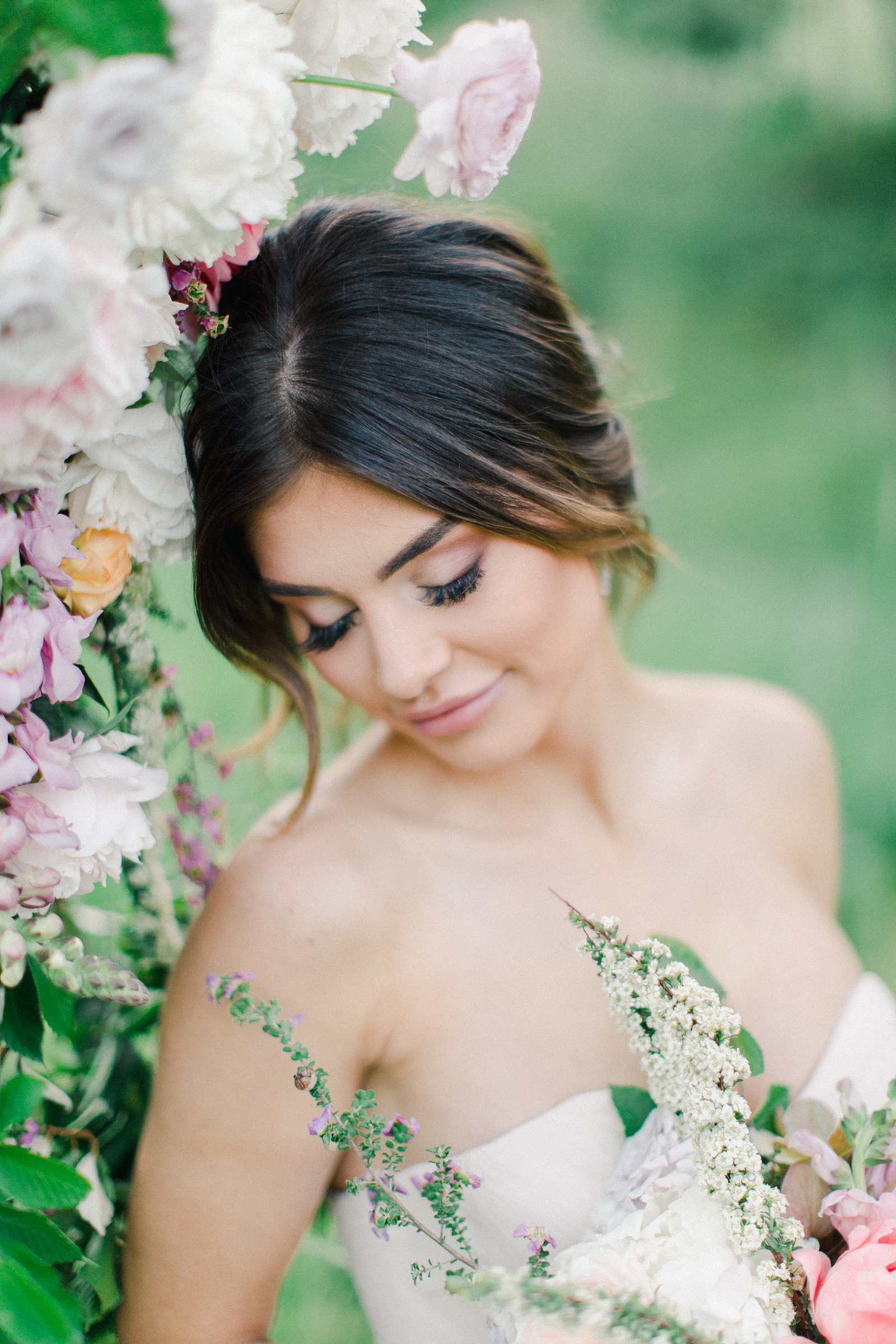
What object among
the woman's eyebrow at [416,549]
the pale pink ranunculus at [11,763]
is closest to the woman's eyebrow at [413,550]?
the woman's eyebrow at [416,549]


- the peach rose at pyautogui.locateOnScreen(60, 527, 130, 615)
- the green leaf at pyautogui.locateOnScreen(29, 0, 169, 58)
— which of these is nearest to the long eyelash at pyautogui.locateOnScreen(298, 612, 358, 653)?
the peach rose at pyautogui.locateOnScreen(60, 527, 130, 615)

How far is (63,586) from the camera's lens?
92cm

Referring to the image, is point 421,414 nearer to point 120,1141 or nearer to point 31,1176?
point 31,1176

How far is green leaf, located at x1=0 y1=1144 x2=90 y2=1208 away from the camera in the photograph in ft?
2.75

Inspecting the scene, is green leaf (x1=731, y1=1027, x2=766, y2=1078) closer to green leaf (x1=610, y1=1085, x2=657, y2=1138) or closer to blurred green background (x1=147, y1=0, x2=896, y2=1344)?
green leaf (x1=610, y1=1085, x2=657, y2=1138)

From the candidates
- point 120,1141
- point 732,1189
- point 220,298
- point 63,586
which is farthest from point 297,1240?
point 220,298

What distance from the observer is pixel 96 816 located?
0.88 m

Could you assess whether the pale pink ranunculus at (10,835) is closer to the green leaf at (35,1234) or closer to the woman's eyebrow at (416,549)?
the green leaf at (35,1234)

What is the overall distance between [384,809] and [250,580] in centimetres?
42

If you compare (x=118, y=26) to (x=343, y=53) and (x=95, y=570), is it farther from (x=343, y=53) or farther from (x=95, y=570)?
(x=95, y=570)

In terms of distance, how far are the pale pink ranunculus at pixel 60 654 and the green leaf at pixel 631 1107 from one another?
78 cm

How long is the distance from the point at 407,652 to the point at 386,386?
306 mm

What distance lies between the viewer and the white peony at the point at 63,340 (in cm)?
61

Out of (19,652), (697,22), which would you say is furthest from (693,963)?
(697,22)
